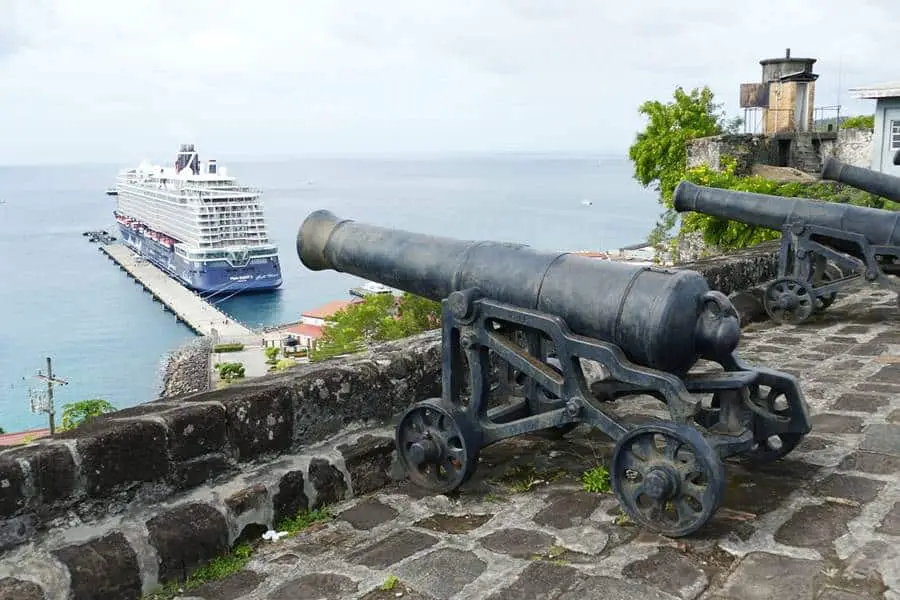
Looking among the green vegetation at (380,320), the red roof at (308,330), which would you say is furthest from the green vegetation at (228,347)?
the green vegetation at (380,320)

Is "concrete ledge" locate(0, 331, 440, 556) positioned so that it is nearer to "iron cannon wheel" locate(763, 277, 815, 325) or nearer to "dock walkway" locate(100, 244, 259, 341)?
"iron cannon wheel" locate(763, 277, 815, 325)

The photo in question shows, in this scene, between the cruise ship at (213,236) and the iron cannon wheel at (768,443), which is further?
the cruise ship at (213,236)

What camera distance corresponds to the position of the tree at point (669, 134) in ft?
110

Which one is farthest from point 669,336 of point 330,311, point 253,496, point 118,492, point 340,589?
point 330,311

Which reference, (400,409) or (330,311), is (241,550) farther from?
(330,311)

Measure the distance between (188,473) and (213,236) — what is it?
2990 inches

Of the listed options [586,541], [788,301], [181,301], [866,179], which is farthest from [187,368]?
[586,541]

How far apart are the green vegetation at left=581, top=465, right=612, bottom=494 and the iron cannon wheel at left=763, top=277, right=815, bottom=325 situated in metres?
4.15

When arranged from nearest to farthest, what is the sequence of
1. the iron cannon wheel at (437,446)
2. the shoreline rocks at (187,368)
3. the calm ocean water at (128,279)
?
1. the iron cannon wheel at (437,446)
2. the shoreline rocks at (187,368)
3. the calm ocean water at (128,279)

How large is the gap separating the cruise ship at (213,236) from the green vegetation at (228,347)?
63.0ft

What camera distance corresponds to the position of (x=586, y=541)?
3010 millimetres

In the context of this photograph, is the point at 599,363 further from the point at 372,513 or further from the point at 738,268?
the point at 738,268

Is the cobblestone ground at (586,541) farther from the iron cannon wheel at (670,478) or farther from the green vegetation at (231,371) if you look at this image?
the green vegetation at (231,371)

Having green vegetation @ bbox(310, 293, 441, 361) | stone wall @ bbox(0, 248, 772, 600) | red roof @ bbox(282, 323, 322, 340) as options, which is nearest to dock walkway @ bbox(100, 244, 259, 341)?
red roof @ bbox(282, 323, 322, 340)
